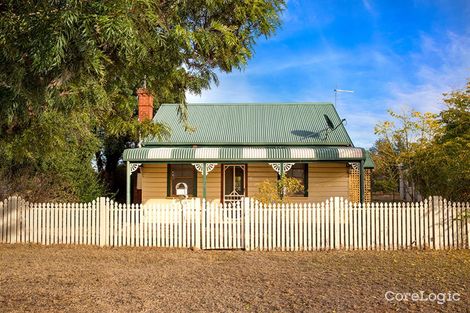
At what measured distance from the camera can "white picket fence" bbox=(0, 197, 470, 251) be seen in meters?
10.9

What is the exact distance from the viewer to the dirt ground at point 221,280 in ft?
19.6

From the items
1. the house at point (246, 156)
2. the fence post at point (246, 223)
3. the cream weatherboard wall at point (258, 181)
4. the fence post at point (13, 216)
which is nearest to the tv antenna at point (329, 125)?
the house at point (246, 156)

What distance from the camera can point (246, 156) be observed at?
16.0m

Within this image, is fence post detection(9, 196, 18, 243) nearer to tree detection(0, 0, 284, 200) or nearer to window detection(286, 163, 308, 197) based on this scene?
tree detection(0, 0, 284, 200)

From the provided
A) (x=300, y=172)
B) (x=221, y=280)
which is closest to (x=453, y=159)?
(x=300, y=172)

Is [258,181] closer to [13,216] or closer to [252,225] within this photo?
[252,225]

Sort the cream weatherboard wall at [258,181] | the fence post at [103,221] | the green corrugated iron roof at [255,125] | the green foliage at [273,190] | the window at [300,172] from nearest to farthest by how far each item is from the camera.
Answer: the fence post at [103,221]
the green foliage at [273,190]
the cream weatherboard wall at [258,181]
the window at [300,172]
the green corrugated iron roof at [255,125]

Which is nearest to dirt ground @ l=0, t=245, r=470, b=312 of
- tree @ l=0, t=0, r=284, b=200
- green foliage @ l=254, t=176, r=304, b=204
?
green foliage @ l=254, t=176, r=304, b=204

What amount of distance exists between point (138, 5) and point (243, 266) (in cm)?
614

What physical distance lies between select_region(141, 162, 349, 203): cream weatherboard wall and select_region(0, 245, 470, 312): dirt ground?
→ 273 inches

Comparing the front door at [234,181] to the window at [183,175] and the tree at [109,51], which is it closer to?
the window at [183,175]

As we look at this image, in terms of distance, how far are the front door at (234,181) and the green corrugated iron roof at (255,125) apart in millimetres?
1083

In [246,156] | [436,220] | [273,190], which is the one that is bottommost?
[436,220]

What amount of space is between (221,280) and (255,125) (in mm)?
12460
